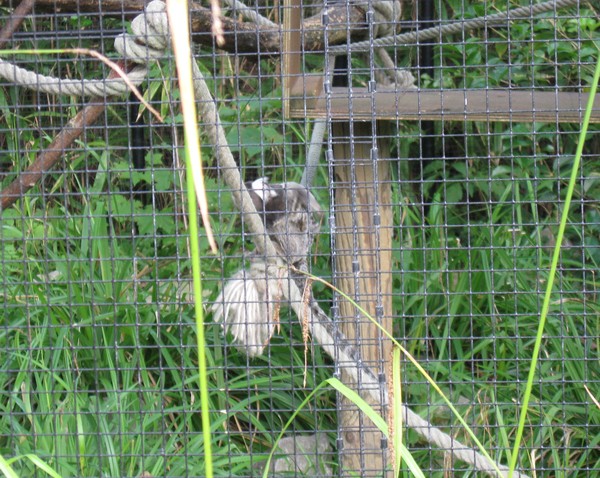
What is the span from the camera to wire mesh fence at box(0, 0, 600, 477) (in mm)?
2021

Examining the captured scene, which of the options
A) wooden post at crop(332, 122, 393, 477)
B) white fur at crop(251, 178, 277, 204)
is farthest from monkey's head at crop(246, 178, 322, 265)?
wooden post at crop(332, 122, 393, 477)

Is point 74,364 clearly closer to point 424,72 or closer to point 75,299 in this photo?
point 75,299

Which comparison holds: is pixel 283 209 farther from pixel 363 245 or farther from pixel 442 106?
pixel 442 106

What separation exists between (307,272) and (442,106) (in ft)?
1.86

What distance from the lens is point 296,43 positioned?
2090 millimetres

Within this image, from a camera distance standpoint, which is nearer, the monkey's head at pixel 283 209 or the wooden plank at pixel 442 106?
the wooden plank at pixel 442 106

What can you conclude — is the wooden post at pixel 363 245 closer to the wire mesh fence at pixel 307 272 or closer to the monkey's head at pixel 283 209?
A: the wire mesh fence at pixel 307 272

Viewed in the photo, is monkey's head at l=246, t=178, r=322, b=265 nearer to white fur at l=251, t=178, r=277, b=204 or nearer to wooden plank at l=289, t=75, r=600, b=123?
white fur at l=251, t=178, r=277, b=204

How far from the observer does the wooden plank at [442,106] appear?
2002 millimetres

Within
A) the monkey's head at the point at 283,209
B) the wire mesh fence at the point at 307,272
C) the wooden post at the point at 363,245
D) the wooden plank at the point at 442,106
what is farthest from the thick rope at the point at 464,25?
the monkey's head at the point at 283,209

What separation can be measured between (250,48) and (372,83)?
1039mm

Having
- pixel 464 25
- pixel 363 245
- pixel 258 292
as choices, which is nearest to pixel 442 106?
pixel 464 25

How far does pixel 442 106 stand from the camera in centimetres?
204

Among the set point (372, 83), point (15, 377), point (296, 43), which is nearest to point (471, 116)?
point (372, 83)
